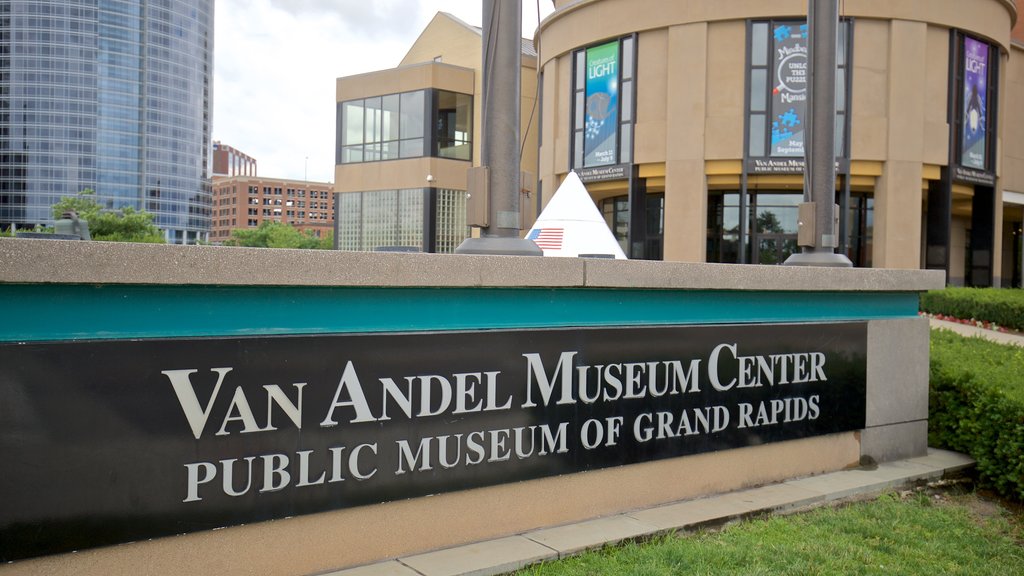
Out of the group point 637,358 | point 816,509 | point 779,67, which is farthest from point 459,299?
point 779,67

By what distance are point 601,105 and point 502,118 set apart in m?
26.9

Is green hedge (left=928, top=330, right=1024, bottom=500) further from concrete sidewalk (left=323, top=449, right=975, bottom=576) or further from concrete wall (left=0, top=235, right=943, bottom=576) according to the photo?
concrete wall (left=0, top=235, right=943, bottom=576)

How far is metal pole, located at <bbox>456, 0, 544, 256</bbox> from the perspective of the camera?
17.3 ft

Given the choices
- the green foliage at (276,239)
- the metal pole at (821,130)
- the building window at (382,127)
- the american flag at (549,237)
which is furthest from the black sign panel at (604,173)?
the green foliage at (276,239)

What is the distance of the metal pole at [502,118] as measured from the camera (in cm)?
529

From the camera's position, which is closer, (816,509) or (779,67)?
(816,509)

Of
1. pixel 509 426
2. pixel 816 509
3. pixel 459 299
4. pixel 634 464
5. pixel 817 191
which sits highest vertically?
pixel 817 191

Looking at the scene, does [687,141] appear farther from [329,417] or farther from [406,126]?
[329,417]

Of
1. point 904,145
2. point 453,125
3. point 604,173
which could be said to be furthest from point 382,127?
point 904,145

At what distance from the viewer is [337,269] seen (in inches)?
158

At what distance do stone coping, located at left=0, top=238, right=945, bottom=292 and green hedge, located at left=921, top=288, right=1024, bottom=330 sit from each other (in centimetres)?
1527

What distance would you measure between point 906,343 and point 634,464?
3.10 meters

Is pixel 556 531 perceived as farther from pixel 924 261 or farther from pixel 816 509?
pixel 924 261

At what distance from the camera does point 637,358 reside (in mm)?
5250
